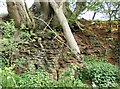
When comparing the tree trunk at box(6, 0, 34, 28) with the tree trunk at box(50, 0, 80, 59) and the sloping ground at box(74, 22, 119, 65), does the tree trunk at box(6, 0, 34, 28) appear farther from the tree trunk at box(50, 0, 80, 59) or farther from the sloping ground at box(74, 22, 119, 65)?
the sloping ground at box(74, 22, 119, 65)

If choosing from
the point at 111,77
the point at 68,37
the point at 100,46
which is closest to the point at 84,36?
the point at 100,46

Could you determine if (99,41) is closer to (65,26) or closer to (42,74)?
(65,26)

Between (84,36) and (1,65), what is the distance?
49.8 inches

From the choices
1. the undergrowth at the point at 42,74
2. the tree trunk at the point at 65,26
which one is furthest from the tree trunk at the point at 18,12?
the tree trunk at the point at 65,26

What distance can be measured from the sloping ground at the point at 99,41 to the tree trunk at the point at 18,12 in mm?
758

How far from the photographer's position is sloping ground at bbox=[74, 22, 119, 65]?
328 cm

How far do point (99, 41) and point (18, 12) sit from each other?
1131mm

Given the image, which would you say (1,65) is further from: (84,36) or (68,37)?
(84,36)

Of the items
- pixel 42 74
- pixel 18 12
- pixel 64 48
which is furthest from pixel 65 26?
pixel 42 74

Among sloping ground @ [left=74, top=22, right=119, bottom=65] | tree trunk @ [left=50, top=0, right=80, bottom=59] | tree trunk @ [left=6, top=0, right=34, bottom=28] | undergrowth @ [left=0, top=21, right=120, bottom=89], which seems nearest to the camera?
undergrowth @ [left=0, top=21, right=120, bottom=89]

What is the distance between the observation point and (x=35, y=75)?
2.60m

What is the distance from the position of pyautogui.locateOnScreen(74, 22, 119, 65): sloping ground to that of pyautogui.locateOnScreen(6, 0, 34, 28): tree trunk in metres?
0.76

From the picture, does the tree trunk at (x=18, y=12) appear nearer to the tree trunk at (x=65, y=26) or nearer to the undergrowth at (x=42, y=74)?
the undergrowth at (x=42, y=74)

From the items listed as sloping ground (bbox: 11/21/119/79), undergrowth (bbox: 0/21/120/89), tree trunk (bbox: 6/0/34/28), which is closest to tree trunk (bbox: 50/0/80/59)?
sloping ground (bbox: 11/21/119/79)
